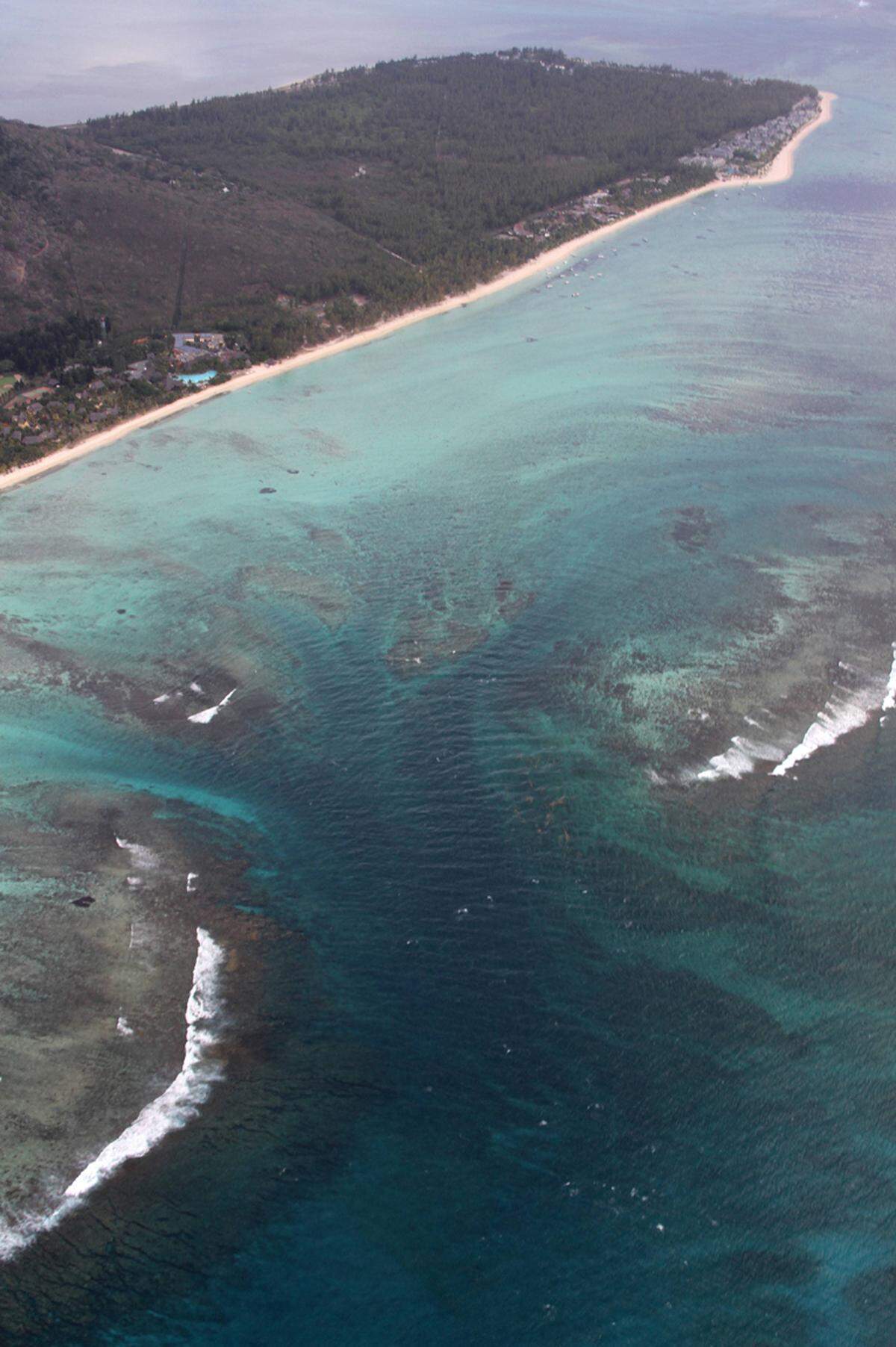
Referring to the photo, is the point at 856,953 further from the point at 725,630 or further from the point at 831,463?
the point at 831,463

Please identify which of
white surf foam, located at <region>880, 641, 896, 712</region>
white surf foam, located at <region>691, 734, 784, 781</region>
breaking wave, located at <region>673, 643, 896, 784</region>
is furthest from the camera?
white surf foam, located at <region>880, 641, 896, 712</region>

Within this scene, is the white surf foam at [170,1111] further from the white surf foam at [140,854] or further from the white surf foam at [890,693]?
the white surf foam at [890,693]

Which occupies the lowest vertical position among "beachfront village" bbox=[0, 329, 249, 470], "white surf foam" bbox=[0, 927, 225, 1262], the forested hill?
"white surf foam" bbox=[0, 927, 225, 1262]

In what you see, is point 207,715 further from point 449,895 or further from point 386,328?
point 386,328

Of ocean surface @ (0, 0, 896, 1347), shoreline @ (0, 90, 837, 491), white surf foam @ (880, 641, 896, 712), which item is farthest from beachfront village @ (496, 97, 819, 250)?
white surf foam @ (880, 641, 896, 712)

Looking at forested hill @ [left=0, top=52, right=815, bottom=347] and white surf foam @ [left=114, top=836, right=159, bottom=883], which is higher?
forested hill @ [left=0, top=52, right=815, bottom=347]

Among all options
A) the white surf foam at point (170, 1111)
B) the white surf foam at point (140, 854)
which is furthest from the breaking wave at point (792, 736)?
the white surf foam at point (140, 854)

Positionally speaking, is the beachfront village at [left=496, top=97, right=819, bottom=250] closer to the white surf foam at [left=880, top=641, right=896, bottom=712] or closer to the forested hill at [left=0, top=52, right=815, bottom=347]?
the forested hill at [left=0, top=52, right=815, bottom=347]

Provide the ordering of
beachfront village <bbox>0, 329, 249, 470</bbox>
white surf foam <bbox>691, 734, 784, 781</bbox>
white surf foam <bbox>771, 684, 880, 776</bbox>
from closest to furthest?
white surf foam <bbox>691, 734, 784, 781</bbox>, white surf foam <bbox>771, 684, 880, 776</bbox>, beachfront village <bbox>0, 329, 249, 470</bbox>
